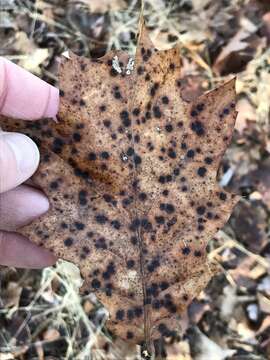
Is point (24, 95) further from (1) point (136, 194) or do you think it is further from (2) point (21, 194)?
(1) point (136, 194)

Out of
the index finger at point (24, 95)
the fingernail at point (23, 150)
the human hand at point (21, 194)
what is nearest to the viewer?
the fingernail at point (23, 150)

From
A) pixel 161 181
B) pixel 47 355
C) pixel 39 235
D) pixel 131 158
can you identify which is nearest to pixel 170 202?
pixel 161 181

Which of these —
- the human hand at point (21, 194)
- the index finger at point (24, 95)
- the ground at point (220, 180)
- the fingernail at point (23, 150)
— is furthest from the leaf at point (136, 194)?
the ground at point (220, 180)

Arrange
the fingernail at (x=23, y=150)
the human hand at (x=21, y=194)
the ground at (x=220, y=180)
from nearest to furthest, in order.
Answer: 1. the fingernail at (x=23, y=150)
2. the human hand at (x=21, y=194)
3. the ground at (x=220, y=180)

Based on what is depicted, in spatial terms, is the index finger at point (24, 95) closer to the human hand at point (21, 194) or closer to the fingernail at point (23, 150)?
the human hand at point (21, 194)

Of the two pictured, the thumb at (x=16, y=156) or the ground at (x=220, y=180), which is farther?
the ground at (x=220, y=180)

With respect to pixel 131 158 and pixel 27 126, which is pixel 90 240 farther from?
pixel 27 126

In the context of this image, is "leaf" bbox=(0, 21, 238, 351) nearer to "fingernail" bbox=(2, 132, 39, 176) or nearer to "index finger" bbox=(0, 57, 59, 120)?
"fingernail" bbox=(2, 132, 39, 176)
